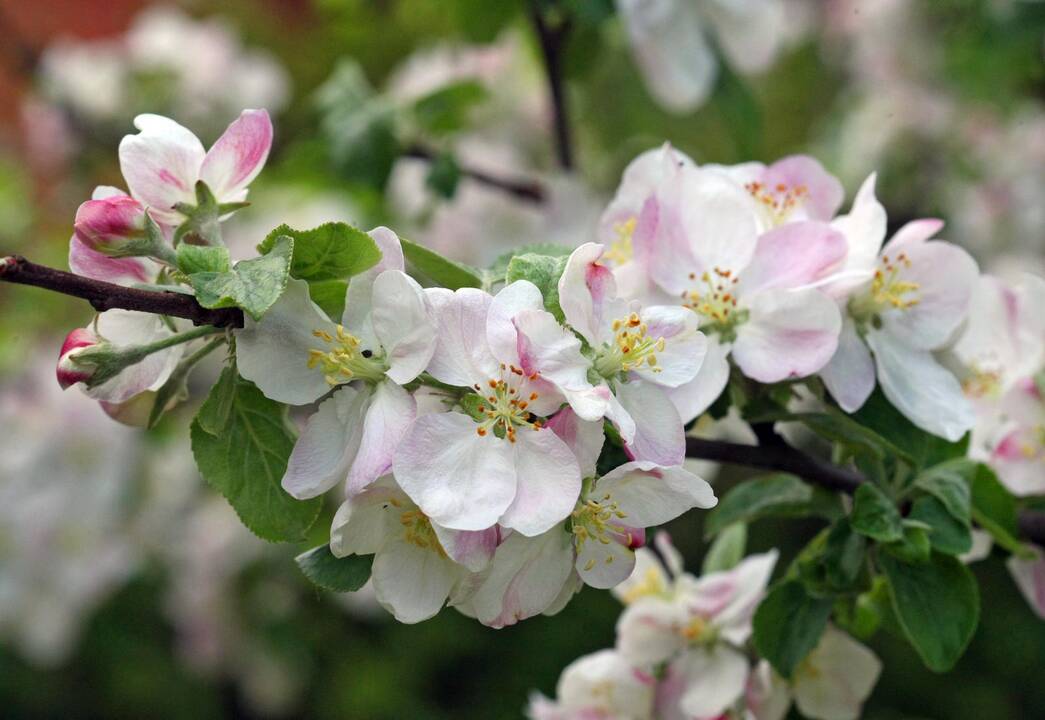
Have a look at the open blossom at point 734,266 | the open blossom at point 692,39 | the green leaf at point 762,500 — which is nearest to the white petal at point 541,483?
the open blossom at point 734,266

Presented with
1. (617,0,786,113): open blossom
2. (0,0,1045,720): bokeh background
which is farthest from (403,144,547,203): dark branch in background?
(617,0,786,113): open blossom

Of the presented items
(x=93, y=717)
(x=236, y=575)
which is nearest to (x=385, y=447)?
(x=236, y=575)

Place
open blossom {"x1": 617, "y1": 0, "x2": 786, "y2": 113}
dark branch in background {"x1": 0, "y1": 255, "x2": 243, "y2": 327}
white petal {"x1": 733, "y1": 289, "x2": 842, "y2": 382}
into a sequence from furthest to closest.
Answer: open blossom {"x1": 617, "y1": 0, "x2": 786, "y2": 113} < white petal {"x1": 733, "y1": 289, "x2": 842, "y2": 382} < dark branch in background {"x1": 0, "y1": 255, "x2": 243, "y2": 327}

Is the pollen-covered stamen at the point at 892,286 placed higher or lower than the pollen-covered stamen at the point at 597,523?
higher

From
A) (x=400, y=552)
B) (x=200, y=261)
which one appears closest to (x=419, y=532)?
(x=400, y=552)

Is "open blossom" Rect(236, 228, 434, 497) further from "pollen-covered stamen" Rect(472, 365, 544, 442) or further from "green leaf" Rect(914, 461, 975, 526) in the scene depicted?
"green leaf" Rect(914, 461, 975, 526)

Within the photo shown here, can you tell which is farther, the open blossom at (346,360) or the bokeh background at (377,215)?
the bokeh background at (377,215)

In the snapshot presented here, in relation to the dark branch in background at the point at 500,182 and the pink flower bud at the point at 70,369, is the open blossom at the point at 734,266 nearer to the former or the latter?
the pink flower bud at the point at 70,369

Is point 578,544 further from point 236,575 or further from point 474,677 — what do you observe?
point 474,677
